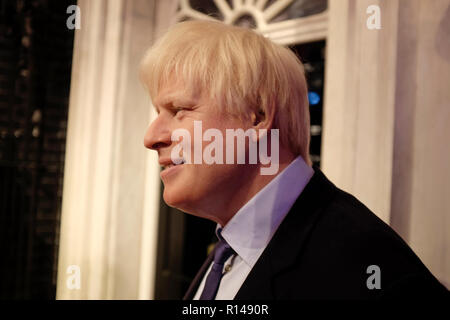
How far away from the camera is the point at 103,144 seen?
173 centimetres

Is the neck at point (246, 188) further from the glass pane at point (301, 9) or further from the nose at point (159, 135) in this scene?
the glass pane at point (301, 9)

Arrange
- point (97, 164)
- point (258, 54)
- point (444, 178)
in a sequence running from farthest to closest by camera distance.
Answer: point (97, 164)
point (444, 178)
point (258, 54)

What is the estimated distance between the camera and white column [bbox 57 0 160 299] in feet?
5.68

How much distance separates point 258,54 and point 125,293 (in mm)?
1450

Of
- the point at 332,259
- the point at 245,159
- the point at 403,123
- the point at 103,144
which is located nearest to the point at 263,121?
the point at 245,159

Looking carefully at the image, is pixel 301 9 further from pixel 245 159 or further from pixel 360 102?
pixel 245 159

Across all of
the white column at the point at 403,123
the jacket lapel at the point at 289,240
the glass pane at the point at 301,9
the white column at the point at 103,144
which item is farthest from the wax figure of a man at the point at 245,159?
the white column at the point at 103,144

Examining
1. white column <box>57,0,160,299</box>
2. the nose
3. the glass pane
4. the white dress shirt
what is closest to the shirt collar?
the white dress shirt

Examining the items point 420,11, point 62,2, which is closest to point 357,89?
point 420,11

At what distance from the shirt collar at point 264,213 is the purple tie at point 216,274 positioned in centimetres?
5

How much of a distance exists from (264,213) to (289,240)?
9cm

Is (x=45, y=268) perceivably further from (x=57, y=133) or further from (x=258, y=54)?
(x=258, y=54)

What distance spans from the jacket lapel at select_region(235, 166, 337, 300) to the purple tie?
4.7 inches

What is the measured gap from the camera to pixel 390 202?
3.35 feet
